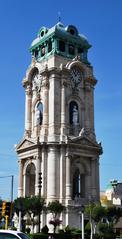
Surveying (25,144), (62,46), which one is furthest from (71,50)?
(25,144)

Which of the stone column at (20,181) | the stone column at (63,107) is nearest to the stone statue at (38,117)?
the stone column at (63,107)

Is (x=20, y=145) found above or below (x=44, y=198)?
above

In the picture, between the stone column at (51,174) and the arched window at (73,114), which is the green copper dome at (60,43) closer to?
the arched window at (73,114)

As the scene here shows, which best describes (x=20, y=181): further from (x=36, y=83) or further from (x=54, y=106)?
(x=36, y=83)

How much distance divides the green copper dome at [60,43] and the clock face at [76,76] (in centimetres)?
274

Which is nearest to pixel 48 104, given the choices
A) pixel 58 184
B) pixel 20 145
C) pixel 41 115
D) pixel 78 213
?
pixel 41 115

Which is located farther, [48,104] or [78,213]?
[48,104]

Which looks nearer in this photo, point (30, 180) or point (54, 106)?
point (54, 106)

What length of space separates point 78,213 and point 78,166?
8490 millimetres

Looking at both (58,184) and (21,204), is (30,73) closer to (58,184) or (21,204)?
(58,184)

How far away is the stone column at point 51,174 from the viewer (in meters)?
68.8

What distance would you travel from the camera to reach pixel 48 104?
74188 millimetres

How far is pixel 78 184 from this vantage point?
76.6 meters

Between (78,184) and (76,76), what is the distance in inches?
717
